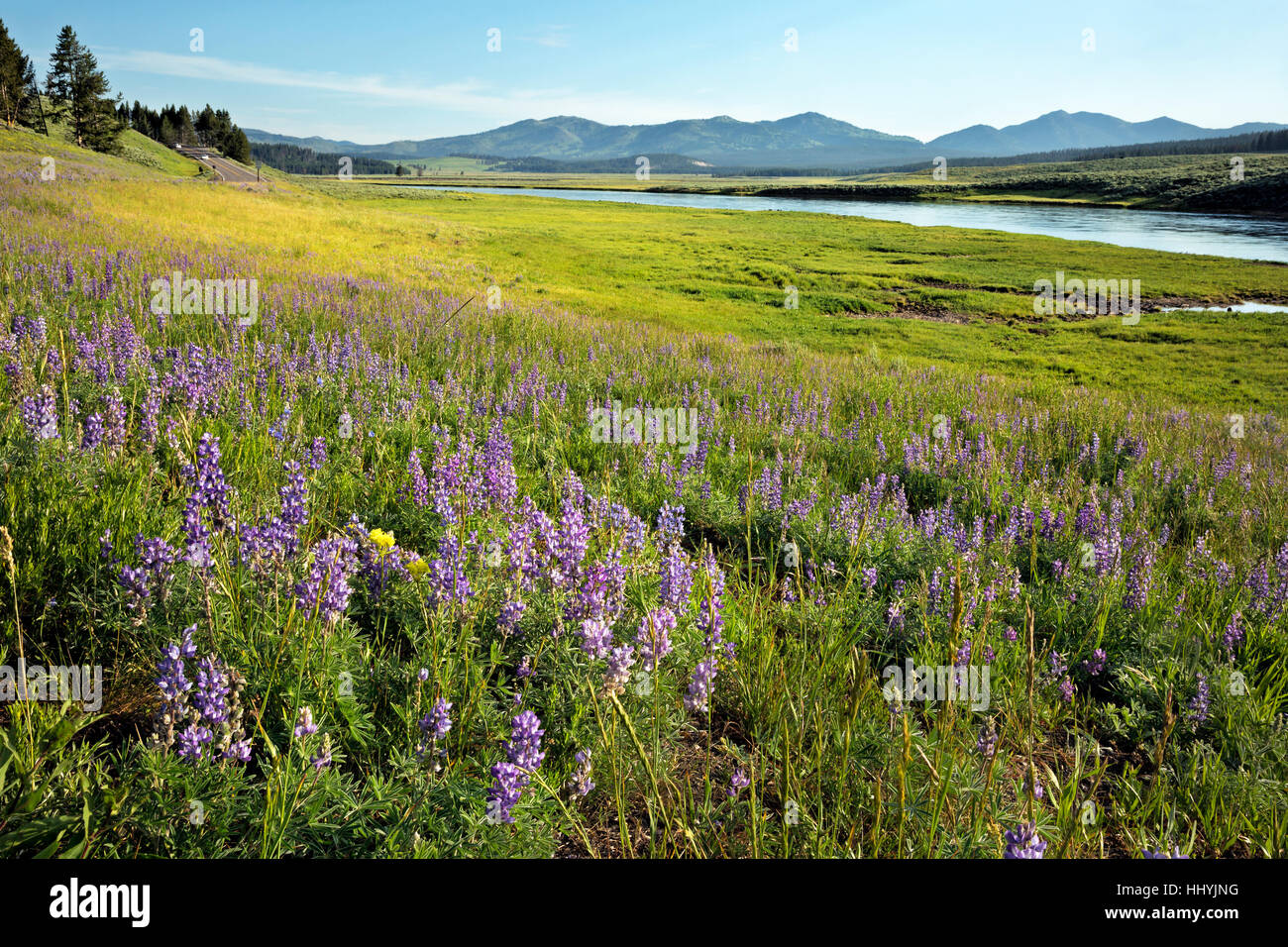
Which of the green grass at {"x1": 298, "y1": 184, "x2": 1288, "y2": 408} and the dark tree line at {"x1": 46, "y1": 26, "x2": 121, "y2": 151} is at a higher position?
the dark tree line at {"x1": 46, "y1": 26, "x2": 121, "y2": 151}

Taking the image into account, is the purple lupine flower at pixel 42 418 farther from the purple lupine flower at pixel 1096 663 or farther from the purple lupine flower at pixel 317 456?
the purple lupine flower at pixel 1096 663

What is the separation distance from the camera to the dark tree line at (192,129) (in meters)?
116

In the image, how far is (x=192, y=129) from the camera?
393 ft

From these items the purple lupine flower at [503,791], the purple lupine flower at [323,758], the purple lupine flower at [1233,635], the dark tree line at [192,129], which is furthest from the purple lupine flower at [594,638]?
the dark tree line at [192,129]

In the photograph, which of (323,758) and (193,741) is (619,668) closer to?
(323,758)

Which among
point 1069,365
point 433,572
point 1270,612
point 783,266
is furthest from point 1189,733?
point 783,266

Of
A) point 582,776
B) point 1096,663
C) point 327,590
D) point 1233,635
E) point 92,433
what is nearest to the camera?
point 582,776

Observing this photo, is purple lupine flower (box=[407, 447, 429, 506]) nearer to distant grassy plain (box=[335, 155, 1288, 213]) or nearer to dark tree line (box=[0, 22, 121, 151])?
dark tree line (box=[0, 22, 121, 151])

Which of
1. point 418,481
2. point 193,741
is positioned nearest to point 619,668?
point 193,741

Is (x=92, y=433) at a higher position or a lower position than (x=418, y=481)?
higher

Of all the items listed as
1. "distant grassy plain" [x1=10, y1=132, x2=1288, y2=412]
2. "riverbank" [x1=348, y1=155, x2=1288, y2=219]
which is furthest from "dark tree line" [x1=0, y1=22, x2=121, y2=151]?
"riverbank" [x1=348, y1=155, x2=1288, y2=219]

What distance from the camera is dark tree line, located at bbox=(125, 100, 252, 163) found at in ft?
382

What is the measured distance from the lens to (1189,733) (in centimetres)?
368

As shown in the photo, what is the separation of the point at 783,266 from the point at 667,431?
36080 millimetres
